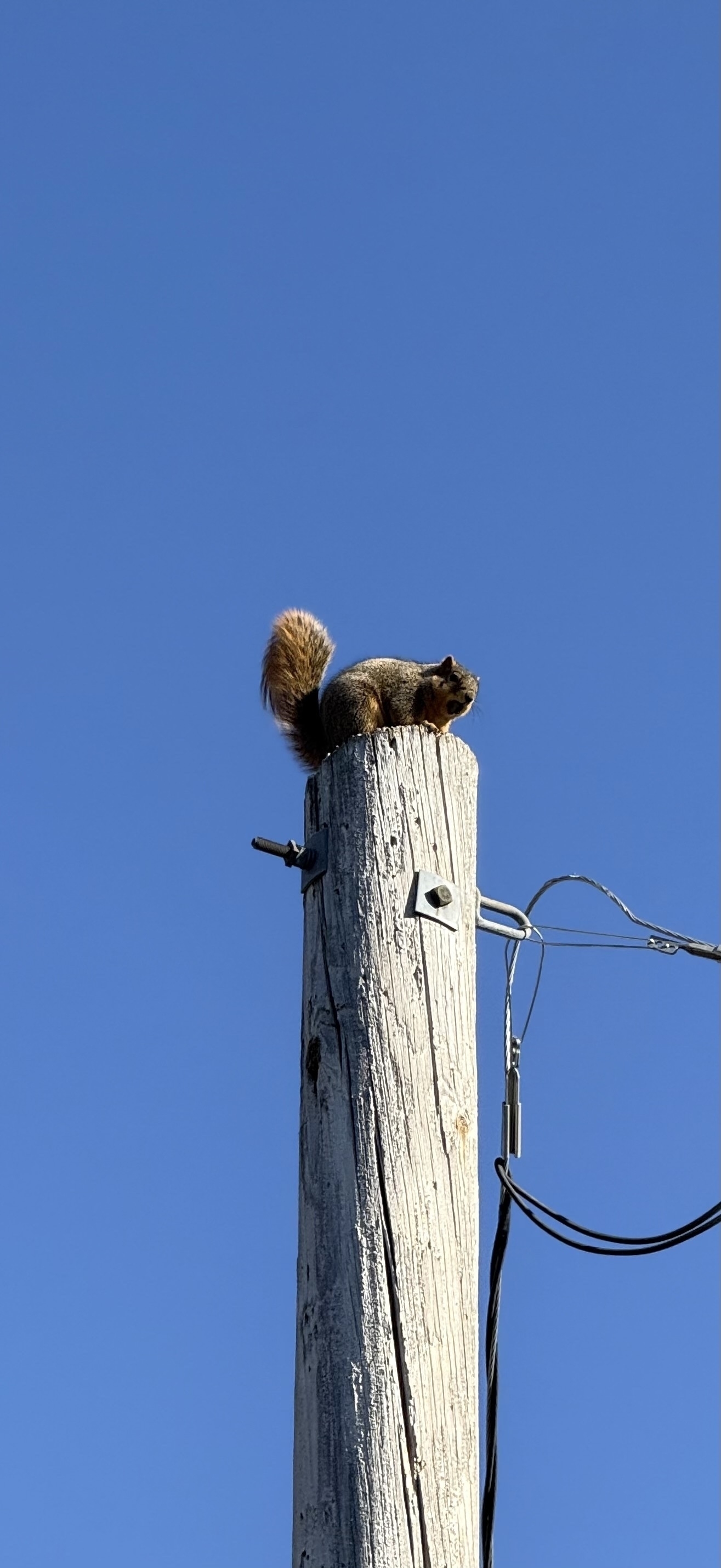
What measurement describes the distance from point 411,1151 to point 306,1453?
410mm

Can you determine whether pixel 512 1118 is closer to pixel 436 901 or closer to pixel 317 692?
pixel 436 901

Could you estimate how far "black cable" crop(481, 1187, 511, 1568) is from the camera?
7.39 feet

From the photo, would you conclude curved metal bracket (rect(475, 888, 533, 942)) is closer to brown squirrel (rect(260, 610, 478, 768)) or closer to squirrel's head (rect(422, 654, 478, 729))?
brown squirrel (rect(260, 610, 478, 768))

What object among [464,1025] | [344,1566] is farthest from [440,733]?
[344,1566]

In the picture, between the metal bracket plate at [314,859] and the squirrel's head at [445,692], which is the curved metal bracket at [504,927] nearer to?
the metal bracket plate at [314,859]

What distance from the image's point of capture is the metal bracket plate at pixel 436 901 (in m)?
2.37

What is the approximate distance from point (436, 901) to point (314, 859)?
22cm

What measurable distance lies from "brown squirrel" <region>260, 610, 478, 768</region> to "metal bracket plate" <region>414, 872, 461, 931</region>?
7.14 feet

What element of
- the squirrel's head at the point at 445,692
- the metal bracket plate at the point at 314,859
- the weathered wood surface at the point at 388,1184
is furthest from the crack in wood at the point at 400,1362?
the squirrel's head at the point at 445,692

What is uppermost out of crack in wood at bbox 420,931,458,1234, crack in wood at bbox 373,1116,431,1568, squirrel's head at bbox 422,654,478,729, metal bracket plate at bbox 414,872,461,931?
squirrel's head at bbox 422,654,478,729

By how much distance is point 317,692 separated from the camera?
5199mm

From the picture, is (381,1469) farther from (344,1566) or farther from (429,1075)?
(429,1075)

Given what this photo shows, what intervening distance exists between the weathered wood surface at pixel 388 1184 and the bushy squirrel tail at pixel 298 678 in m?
2.37

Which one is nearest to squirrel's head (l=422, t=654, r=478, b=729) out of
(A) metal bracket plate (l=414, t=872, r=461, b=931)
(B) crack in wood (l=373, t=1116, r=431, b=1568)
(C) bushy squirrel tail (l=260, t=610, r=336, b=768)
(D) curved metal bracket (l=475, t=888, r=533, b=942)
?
(C) bushy squirrel tail (l=260, t=610, r=336, b=768)
